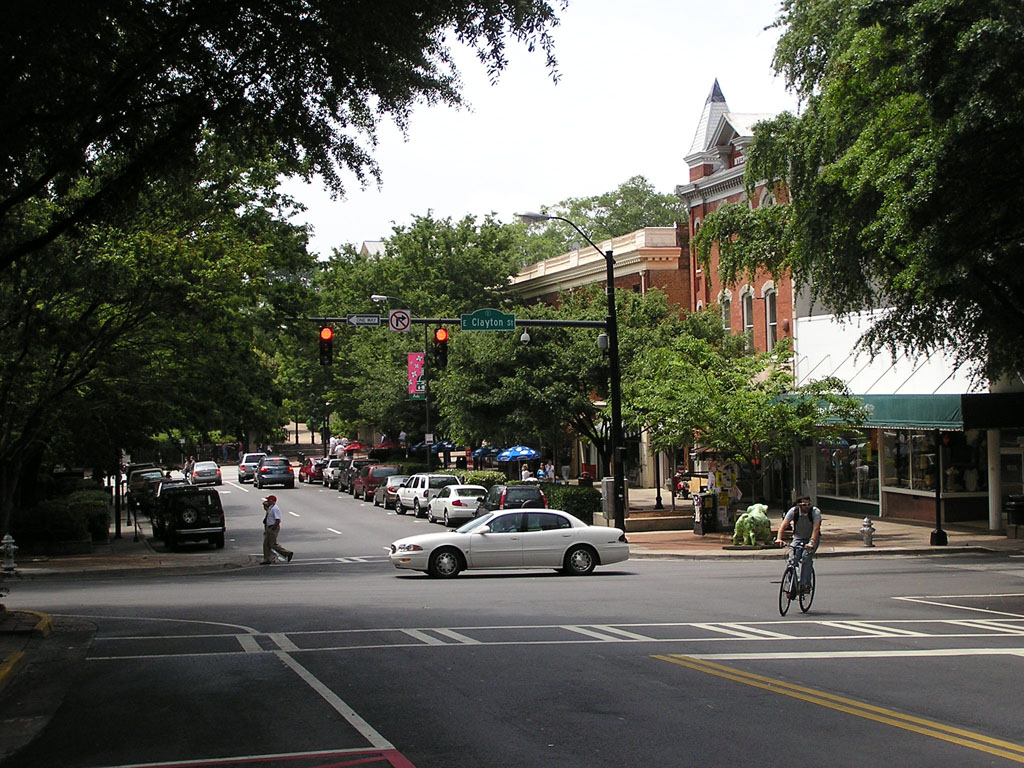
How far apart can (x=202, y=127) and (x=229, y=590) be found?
11.2 metres

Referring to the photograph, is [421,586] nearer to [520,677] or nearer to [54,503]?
[520,677]

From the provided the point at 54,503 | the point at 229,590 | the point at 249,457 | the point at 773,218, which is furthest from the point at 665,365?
the point at 249,457

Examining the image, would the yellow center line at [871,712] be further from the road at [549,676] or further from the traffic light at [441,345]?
the traffic light at [441,345]

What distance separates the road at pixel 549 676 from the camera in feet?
26.4

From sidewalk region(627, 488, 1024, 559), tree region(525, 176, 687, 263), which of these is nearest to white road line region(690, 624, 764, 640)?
sidewalk region(627, 488, 1024, 559)

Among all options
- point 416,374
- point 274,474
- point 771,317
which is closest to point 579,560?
point 771,317

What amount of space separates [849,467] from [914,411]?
6.86 m

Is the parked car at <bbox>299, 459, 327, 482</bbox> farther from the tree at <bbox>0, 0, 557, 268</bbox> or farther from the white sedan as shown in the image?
the tree at <bbox>0, 0, 557, 268</bbox>

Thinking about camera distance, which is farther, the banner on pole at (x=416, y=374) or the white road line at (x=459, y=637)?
the banner on pole at (x=416, y=374)

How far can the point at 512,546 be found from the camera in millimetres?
22125

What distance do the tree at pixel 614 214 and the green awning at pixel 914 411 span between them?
6637 cm

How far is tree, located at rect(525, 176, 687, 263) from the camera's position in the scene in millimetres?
97938

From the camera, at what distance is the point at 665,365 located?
31594 millimetres

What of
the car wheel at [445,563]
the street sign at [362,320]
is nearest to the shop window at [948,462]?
the car wheel at [445,563]
